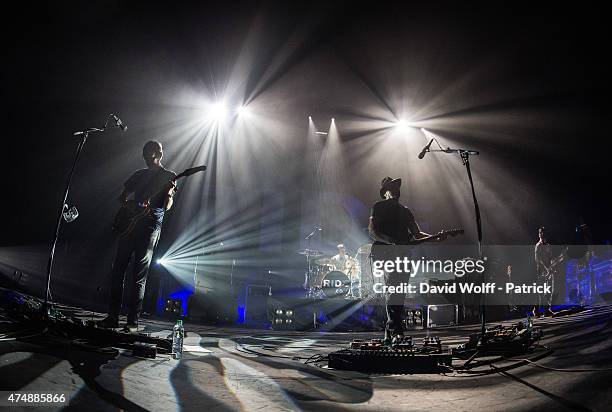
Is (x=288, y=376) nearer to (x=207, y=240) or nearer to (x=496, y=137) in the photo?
(x=496, y=137)

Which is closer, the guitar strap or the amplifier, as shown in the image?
the guitar strap

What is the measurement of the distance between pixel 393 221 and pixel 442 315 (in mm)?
8268

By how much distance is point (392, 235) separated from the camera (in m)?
4.51

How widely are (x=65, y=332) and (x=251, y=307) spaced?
10552 mm

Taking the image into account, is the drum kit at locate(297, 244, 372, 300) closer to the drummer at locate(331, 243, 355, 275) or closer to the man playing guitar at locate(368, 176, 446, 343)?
the drummer at locate(331, 243, 355, 275)

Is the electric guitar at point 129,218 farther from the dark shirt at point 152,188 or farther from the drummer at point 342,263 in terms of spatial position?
the drummer at point 342,263

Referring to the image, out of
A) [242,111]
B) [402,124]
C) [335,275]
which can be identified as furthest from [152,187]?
[402,124]

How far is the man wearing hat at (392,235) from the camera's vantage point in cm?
422

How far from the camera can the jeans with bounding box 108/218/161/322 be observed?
14.0 ft

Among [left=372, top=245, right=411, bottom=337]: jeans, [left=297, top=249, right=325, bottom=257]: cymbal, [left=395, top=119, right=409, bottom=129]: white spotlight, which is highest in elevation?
[left=395, top=119, right=409, bottom=129]: white spotlight

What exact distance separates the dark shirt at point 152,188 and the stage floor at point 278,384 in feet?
5.73

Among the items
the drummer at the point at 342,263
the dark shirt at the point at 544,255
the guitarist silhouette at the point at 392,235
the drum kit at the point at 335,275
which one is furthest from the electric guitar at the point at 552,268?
the drummer at the point at 342,263

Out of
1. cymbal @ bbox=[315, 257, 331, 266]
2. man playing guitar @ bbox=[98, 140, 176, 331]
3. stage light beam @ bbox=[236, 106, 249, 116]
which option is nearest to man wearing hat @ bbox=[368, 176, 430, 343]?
man playing guitar @ bbox=[98, 140, 176, 331]

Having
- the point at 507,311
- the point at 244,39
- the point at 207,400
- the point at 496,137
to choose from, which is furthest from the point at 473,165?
the point at 207,400
